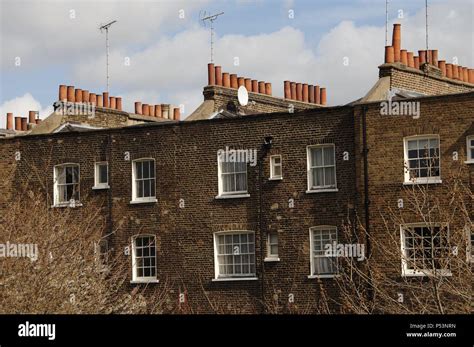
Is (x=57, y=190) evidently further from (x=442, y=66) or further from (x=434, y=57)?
(x=442, y=66)

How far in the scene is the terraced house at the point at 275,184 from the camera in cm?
3516

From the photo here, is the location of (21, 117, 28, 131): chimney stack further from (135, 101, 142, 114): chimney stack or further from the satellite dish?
the satellite dish

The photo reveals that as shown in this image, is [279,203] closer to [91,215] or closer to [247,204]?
[247,204]

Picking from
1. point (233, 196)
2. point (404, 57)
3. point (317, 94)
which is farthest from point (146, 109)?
point (404, 57)

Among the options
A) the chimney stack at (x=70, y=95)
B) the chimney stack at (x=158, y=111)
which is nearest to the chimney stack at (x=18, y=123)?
the chimney stack at (x=158, y=111)

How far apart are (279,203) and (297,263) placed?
2341 mm

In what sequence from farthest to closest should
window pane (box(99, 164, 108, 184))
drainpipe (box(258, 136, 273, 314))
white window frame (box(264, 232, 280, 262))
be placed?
window pane (box(99, 164, 108, 184)), drainpipe (box(258, 136, 273, 314)), white window frame (box(264, 232, 280, 262))

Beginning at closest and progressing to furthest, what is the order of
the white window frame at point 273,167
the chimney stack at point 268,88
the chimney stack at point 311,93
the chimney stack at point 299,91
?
the white window frame at point 273,167 → the chimney stack at point 268,88 → the chimney stack at point 299,91 → the chimney stack at point 311,93

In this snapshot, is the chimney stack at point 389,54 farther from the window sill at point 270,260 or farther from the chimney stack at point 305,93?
the window sill at point 270,260

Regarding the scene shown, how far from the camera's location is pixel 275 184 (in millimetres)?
38844

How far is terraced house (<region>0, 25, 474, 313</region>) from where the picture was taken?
3516cm

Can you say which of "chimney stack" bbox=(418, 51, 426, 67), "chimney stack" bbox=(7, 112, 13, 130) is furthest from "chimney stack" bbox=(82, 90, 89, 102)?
"chimney stack" bbox=(7, 112, 13, 130)
